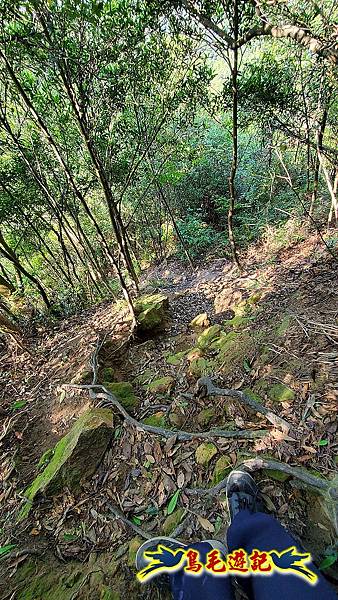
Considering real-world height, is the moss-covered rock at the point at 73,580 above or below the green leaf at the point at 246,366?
below

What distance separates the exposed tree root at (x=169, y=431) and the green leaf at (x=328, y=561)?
0.72 meters

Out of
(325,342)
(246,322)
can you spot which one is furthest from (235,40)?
(325,342)

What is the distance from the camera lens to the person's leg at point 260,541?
1249mm

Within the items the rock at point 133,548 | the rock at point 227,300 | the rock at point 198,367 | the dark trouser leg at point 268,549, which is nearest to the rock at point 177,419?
the rock at point 198,367

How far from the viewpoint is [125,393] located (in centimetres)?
321

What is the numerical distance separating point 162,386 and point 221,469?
1206 millimetres

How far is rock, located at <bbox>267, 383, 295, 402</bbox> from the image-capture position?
2248 millimetres

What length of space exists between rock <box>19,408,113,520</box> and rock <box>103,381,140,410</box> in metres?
0.33

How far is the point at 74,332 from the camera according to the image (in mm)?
5180

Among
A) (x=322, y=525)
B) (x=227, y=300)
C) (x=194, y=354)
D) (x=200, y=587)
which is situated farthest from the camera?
(x=227, y=300)

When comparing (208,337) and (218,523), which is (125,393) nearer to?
(208,337)

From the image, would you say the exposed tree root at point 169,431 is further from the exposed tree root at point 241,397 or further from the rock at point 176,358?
the rock at point 176,358

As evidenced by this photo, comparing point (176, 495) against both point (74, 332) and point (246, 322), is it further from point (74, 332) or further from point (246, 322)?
point (74, 332)

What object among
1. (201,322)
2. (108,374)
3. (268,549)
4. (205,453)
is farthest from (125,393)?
(268,549)
